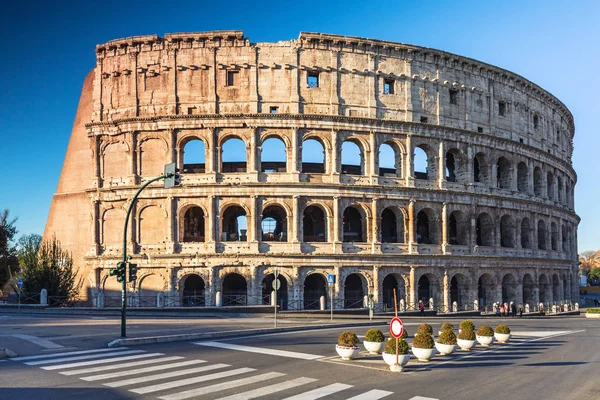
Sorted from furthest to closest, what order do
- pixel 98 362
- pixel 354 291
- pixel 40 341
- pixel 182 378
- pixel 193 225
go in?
pixel 193 225 → pixel 354 291 → pixel 40 341 → pixel 98 362 → pixel 182 378

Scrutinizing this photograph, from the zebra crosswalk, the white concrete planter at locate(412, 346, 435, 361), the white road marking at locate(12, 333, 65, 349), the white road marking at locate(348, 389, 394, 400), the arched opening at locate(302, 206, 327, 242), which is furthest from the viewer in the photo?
the arched opening at locate(302, 206, 327, 242)

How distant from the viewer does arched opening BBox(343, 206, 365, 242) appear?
127 ft

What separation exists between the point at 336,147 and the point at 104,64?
60.2 ft

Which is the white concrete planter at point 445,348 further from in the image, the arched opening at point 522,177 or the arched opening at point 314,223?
the arched opening at point 522,177

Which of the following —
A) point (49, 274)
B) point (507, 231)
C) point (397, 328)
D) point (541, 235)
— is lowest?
point (397, 328)

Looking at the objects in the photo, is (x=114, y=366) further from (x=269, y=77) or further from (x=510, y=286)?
(x=510, y=286)

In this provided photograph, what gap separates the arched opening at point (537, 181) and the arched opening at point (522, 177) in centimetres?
233

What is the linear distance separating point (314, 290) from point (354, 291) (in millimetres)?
2914

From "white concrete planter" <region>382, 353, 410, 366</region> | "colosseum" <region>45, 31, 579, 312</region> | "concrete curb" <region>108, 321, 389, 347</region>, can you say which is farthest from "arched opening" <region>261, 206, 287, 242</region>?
"white concrete planter" <region>382, 353, 410, 366</region>

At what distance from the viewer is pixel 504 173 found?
43906 mm

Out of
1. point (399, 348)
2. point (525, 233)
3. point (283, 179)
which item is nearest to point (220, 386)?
point (399, 348)

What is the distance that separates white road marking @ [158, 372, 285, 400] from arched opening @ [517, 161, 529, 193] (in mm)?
38345

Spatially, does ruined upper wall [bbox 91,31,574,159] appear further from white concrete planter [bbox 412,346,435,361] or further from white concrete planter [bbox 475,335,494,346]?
white concrete planter [bbox 412,346,435,361]

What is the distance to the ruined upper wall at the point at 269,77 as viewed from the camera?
36.0 m
